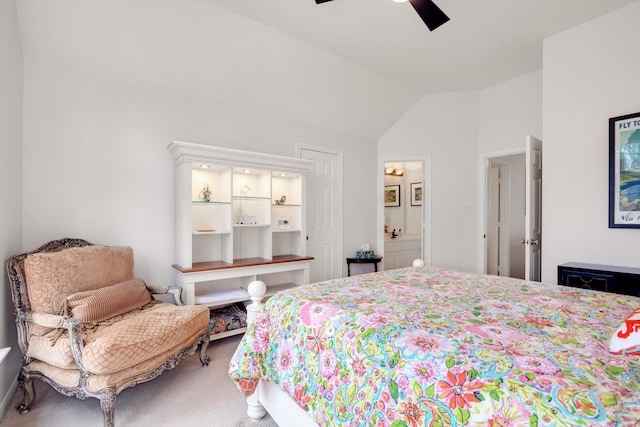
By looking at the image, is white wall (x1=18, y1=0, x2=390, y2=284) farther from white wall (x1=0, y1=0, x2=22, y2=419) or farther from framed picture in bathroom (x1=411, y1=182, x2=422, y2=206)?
framed picture in bathroom (x1=411, y1=182, x2=422, y2=206)

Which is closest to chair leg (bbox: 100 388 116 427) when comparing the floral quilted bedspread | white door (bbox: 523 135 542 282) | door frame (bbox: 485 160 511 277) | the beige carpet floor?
the beige carpet floor

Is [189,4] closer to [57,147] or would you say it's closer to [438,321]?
[57,147]

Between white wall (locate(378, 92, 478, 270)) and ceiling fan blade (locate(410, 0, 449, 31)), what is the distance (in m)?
2.63

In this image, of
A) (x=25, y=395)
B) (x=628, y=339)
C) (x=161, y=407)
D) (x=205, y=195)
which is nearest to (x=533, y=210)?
(x=628, y=339)

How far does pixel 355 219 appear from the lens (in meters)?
4.72

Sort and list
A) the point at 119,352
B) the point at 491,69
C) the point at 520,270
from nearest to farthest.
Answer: the point at 119,352 < the point at 491,69 < the point at 520,270

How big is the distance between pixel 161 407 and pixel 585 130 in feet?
13.6

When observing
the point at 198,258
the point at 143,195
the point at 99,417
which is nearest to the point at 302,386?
the point at 99,417

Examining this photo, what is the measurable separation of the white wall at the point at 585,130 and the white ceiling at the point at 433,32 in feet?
0.73

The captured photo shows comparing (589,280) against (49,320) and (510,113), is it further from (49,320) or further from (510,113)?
(49,320)

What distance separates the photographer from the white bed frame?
60.6 inches

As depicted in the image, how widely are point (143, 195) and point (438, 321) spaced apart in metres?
2.83

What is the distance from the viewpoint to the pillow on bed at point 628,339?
99cm

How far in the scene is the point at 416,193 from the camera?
6.00m
